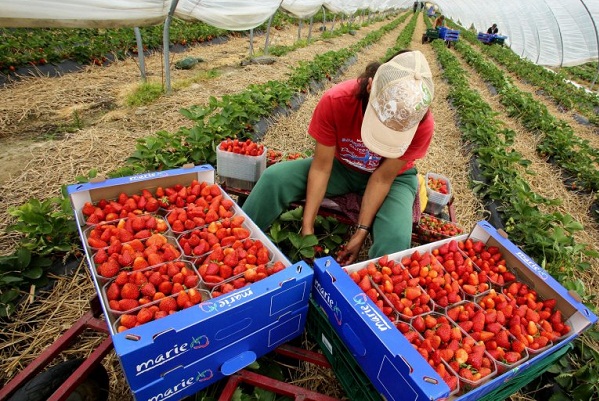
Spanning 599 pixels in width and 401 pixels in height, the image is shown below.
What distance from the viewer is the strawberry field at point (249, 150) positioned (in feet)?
6.97

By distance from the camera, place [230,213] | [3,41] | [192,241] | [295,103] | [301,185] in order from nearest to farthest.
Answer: [192,241] → [230,213] → [301,185] → [295,103] → [3,41]

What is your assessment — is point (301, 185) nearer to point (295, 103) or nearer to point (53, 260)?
point (53, 260)

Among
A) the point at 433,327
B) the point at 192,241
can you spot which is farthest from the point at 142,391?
the point at 433,327

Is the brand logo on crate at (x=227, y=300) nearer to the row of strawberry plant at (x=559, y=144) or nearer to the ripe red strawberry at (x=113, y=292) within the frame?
the ripe red strawberry at (x=113, y=292)

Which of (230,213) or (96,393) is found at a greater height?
(230,213)

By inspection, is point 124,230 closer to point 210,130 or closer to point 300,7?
point 210,130

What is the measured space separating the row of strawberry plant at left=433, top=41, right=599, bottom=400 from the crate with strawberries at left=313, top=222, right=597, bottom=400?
0.36 m

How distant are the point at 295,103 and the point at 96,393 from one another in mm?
5469

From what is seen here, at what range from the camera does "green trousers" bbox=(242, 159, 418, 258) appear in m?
2.38

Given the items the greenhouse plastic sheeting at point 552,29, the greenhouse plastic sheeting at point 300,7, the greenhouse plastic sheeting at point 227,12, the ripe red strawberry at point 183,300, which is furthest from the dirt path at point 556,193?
the greenhouse plastic sheeting at point 552,29

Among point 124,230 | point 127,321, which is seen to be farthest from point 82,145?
point 127,321

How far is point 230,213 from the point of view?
234 cm

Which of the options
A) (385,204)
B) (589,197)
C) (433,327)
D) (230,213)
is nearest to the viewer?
(433,327)

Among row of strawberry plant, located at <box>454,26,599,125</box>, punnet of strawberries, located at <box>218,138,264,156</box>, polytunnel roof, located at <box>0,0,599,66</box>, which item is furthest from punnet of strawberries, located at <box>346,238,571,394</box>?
row of strawberry plant, located at <box>454,26,599,125</box>
